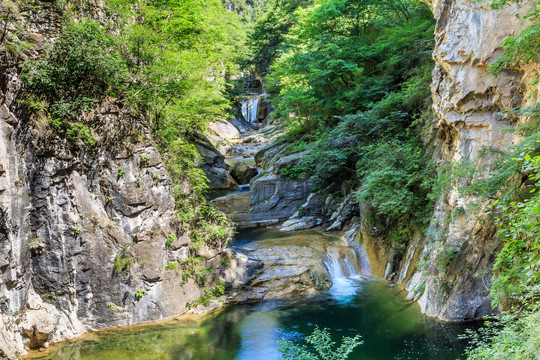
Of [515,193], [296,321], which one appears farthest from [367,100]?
[296,321]

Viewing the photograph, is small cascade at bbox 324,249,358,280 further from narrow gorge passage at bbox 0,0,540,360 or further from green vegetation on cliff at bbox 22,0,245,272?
green vegetation on cliff at bbox 22,0,245,272

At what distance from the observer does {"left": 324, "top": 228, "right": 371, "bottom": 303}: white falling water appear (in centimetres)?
1202

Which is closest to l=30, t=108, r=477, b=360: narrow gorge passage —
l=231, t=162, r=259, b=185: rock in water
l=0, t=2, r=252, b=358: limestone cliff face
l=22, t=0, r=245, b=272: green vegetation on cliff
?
l=0, t=2, r=252, b=358: limestone cliff face

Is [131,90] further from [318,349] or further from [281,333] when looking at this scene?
[318,349]

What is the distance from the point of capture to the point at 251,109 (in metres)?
35.0

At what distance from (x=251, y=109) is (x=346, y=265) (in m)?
24.7

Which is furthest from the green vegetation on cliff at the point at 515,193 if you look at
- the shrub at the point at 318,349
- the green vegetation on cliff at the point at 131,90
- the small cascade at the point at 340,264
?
the green vegetation on cliff at the point at 131,90

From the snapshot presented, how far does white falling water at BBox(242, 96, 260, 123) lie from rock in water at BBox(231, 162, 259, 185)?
12885mm

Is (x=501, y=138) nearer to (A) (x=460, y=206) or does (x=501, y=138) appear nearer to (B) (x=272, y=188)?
(A) (x=460, y=206)

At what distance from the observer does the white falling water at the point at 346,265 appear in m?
12.0

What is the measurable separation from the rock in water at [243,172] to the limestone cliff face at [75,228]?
467 inches

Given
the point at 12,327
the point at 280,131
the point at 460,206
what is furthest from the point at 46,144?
the point at 280,131

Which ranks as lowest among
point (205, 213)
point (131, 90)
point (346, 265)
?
point (346, 265)

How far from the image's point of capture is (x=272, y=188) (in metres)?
18.5
